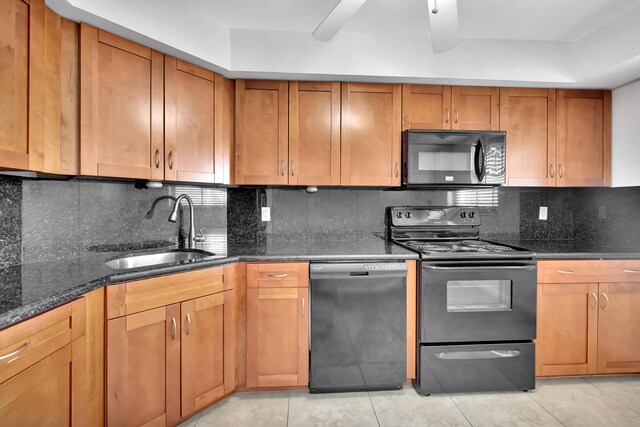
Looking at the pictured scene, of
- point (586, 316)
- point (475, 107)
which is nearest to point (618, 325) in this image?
point (586, 316)

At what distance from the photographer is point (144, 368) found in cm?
162

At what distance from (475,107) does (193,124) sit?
78.9 inches

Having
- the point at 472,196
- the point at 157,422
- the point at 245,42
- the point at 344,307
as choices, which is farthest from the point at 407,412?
the point at 245,42

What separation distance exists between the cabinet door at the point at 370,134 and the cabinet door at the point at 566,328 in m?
1.28

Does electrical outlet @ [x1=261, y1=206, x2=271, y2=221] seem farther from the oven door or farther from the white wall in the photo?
the white wall

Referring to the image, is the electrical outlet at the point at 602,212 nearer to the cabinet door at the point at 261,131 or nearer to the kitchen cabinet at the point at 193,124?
the cabinet door at the point at 261,131

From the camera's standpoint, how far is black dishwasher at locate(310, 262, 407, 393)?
6.79ft

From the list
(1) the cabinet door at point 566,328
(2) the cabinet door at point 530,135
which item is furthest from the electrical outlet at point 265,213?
→ (1) the cabinet door at point 566,328

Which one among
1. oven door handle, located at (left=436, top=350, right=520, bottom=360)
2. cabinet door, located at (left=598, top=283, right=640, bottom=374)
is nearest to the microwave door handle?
cabinet door, located at (left=598, top=283, right=640, bottom=374)

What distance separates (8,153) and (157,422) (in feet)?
4.53

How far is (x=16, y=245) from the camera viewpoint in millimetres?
1649

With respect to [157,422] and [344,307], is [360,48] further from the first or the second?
[157,422]

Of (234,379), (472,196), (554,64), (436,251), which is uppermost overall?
(554,64)

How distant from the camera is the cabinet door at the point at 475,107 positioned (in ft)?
8.16
